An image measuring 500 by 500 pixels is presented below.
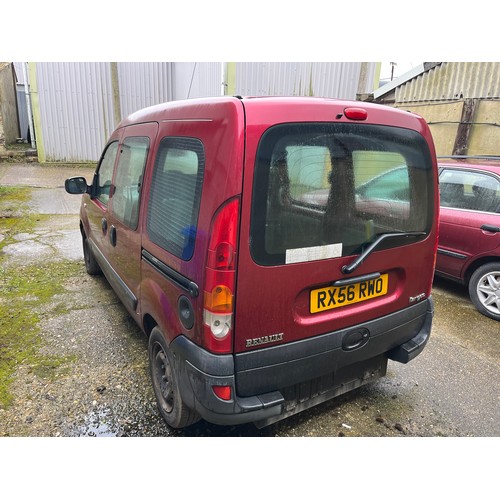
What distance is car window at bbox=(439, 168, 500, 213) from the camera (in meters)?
4.01

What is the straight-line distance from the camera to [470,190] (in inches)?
168

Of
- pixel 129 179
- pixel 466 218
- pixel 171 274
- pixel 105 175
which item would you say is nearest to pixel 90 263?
pixel 105 175

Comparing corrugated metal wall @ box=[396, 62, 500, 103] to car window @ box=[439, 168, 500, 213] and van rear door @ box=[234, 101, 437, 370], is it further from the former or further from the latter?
van rear door @ box=[234, 101, 437, 370]

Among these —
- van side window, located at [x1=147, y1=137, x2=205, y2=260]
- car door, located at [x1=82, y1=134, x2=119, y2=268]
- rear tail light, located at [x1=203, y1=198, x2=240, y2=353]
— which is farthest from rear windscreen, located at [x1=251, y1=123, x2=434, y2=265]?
car door, located at [x1=82, y1=134, x2=119, y2=268]

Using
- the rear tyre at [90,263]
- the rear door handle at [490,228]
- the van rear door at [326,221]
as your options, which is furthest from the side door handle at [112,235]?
the rear door handle at [490,228]

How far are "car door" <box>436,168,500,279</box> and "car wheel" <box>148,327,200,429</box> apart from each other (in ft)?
11.1

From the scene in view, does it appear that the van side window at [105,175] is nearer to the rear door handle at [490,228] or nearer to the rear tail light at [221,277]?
the rear tail light at [221,277]

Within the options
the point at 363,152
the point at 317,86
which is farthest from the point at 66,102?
the point at 363,152

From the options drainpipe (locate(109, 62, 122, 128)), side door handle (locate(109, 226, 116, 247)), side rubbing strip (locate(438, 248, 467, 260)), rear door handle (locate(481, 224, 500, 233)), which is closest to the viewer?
side door handle (locate(109, 226, 116, 247))

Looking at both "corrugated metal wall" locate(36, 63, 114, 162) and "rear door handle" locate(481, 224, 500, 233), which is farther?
"corrugated metal wall" locate(36, 63, 114, 162)

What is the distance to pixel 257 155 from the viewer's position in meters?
1.69

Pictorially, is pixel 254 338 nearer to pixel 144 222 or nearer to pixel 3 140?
pixel 144 222

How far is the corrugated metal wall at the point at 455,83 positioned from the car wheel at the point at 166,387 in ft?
25.6

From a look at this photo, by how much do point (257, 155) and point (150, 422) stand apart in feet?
5.91
